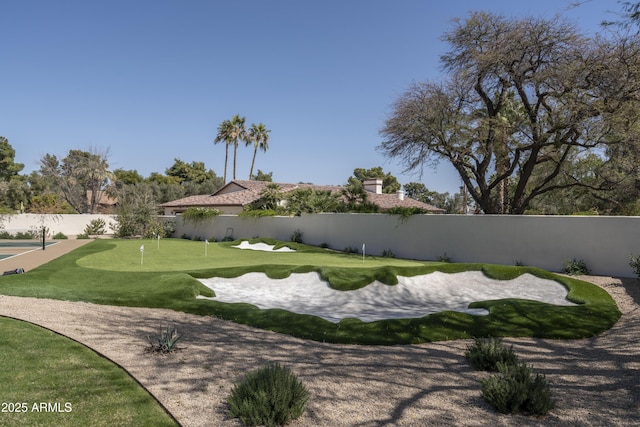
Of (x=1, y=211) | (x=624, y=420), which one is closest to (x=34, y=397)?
(x=624, y=420)

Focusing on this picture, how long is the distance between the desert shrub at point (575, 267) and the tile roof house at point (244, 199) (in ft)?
73.3

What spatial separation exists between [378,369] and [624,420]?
2.92 metres

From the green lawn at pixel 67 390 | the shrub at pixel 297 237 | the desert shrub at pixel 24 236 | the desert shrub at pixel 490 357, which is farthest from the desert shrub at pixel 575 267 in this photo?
the desert shrub at pixel 24 236

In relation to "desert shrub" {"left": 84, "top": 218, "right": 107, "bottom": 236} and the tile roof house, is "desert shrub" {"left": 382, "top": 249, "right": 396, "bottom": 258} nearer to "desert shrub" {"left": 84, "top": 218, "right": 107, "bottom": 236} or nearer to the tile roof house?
the tile roof house

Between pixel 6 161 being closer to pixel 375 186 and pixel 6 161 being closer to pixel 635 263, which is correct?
pixel 375 186

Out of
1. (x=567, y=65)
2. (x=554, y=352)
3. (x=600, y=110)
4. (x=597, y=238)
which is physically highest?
(x=567, y=65)

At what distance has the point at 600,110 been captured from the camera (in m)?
18.7

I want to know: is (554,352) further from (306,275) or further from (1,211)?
(1,211)

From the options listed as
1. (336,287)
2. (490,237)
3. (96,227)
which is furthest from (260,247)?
(96,227)

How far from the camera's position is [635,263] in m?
14.2

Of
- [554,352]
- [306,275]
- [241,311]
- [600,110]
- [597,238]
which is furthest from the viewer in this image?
[600,110]

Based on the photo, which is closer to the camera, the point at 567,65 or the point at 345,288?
the point at 345,288

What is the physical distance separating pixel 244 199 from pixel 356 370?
37.7m

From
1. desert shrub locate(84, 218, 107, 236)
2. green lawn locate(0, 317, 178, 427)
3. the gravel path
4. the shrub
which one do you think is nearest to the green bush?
the gravel path
